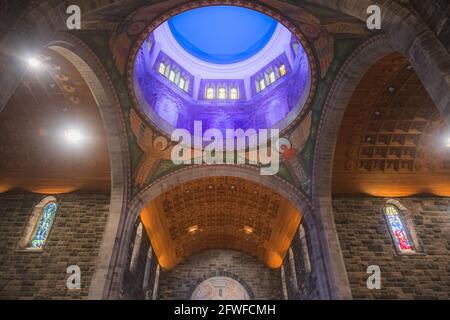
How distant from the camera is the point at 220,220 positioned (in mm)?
17125

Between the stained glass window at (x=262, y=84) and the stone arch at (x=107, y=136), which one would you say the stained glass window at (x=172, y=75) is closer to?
the stained glass window at (x=262, y=84)

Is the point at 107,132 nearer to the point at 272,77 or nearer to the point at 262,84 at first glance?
the point at 262,84

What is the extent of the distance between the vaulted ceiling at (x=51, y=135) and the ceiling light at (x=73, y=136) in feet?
0.52

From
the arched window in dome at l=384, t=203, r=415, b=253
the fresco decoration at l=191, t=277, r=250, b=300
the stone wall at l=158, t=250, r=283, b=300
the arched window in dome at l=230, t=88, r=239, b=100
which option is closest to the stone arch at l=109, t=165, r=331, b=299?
the arched window in dome at l=384, t=203, r=415, b=253

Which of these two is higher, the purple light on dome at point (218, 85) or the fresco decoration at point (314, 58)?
the purple light on dome at point (218, 85)

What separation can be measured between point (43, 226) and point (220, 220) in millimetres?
8739

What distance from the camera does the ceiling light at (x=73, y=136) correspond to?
36.8ft

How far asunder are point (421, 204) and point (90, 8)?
13964 millimetres

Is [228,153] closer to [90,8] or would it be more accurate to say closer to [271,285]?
[90,8]

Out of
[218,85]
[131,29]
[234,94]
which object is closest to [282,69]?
[234,94]

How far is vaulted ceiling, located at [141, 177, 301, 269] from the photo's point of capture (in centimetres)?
1395

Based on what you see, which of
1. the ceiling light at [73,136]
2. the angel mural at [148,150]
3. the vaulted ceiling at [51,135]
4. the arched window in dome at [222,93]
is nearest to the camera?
the vaulted ceiling at [51,135]

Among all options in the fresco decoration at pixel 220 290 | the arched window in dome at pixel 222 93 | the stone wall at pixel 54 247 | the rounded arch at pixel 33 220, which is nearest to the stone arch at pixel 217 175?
the stone wall at pixel 54 247

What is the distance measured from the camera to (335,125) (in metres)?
10.5
